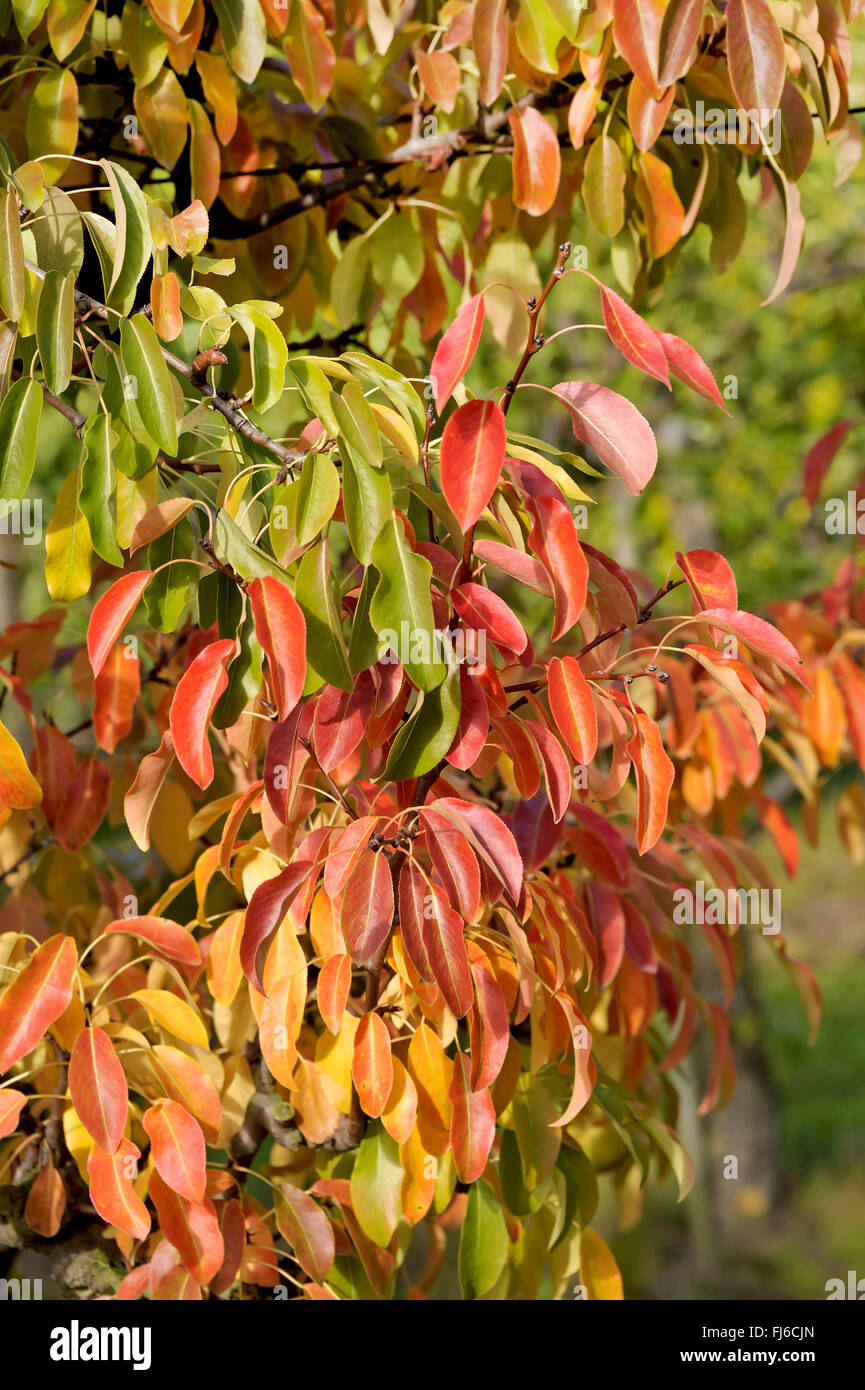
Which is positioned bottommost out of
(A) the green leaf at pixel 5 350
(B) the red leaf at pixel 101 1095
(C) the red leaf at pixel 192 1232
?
(C) the red leaf at pixel 192 1232

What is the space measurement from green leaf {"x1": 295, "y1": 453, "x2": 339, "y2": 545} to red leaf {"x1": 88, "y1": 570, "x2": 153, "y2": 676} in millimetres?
132

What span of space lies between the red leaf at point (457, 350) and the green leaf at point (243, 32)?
1.60 feet

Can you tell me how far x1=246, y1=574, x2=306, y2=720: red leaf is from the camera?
784 mm

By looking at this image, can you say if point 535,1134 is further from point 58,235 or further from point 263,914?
point 58,235

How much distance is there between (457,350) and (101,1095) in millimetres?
599

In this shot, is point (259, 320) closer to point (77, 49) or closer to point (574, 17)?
point (574, 17)

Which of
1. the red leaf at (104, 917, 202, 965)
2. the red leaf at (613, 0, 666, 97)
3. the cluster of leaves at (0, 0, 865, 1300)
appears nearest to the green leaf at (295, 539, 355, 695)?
the cluster of leaves at (0, 0, 865, 1300)

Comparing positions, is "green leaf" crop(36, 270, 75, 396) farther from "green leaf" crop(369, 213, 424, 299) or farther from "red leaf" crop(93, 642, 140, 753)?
"green leaf" crop(369, 213, 424, 299)

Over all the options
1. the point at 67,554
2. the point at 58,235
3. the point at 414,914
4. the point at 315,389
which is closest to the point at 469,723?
the point at 414,914

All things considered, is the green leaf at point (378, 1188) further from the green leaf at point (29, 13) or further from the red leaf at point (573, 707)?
the green leaf at point (29, 13)

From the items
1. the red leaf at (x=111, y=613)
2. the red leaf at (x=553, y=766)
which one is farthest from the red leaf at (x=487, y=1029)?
the red leaf at (x=111, y=613)

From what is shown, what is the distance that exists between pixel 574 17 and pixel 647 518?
3.54 m

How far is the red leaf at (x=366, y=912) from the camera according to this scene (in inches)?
34.5

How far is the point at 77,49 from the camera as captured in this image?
128 cm
